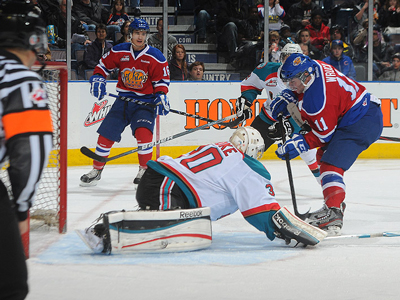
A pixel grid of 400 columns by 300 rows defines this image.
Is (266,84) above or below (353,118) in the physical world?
above

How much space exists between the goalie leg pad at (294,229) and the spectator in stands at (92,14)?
4.20m

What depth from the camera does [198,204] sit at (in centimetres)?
256

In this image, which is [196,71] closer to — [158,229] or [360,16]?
[360,16]

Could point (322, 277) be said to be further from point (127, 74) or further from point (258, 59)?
point (258, 59)

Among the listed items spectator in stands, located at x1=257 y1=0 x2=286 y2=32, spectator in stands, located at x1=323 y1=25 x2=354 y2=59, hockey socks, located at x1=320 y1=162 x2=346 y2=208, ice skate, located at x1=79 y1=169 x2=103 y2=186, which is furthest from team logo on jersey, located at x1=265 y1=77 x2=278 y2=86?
spectator in stands, located at x1=323 y1=25 x2=354 y2=59

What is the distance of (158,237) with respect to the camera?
2.46m

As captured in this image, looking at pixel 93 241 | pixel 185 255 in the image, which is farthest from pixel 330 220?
pixel 93 241

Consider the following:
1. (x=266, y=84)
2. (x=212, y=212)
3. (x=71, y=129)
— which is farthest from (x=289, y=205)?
(x=71, y=129)

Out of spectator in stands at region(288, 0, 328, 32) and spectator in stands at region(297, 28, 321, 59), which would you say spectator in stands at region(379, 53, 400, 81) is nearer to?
spectator in stands at region(297, 28, 321, 59)

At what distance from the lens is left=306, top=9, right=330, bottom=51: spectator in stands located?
691cm

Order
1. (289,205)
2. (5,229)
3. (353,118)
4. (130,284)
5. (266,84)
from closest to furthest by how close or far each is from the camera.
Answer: (5,229)
(130,284)
(353,118)
(289,205)
(266,84)

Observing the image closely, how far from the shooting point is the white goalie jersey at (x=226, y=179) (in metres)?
2.46

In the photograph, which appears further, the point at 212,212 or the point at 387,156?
the point at 387,156

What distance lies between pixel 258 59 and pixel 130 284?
487cm
